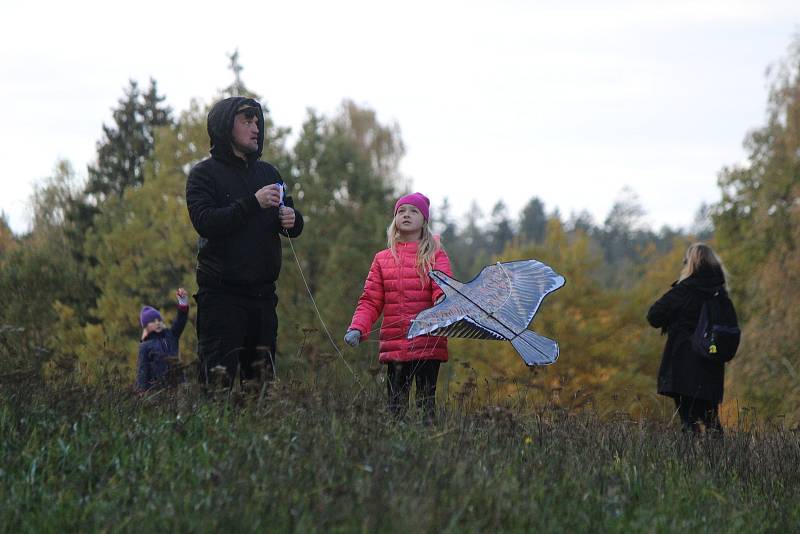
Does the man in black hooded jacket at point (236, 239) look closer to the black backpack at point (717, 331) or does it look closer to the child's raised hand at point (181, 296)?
the child's raised hand at point (181, 296)

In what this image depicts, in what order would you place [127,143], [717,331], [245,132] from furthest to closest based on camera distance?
1. [127,143]
2. [717,331]
3. [245,132]

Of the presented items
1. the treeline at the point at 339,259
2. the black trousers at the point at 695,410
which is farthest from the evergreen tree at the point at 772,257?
the black trousers at the point at 695,410

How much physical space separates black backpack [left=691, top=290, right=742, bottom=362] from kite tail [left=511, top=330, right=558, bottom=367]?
218 centimetres

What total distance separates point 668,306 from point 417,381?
256 centimetres

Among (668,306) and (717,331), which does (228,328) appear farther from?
(717,331)

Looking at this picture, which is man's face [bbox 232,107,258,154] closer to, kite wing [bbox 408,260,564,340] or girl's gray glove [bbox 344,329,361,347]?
girl's gray glove [bbox 344,329,361,347]

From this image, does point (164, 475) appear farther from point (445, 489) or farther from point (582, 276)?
point (582, 276)

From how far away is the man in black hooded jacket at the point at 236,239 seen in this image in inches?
242

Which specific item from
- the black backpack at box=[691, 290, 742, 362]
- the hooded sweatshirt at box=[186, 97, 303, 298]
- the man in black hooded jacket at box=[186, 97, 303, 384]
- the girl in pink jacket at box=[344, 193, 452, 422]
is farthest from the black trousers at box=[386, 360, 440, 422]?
the black backpack at box=[691, 290, 742, 362]

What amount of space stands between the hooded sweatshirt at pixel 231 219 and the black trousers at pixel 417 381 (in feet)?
2.81

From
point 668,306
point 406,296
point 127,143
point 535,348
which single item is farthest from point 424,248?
point 127,143

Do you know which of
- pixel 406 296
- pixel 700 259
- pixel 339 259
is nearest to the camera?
pixel 406 296

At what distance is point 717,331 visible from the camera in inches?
331

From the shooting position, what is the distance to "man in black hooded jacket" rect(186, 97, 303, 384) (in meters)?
6.14
